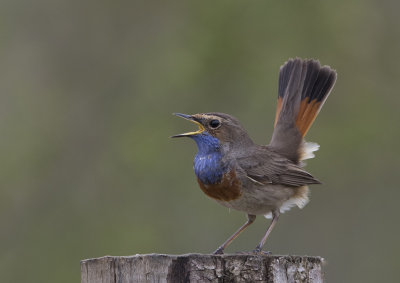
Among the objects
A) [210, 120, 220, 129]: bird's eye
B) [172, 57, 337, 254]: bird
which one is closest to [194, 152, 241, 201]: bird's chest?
[172, 57, 337, 254]: bird

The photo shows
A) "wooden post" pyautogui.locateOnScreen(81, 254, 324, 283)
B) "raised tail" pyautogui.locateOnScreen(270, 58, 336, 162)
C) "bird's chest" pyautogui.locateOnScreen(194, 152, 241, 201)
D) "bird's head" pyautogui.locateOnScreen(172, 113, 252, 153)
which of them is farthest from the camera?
"raised tail" pyautogui.locateOnScreen(270, 58, 336, 162)

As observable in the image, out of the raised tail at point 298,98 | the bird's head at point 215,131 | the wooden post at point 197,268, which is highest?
the raised tail at point 298,98

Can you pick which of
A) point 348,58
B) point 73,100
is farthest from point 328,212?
point 73,100

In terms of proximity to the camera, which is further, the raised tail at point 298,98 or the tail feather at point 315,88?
the tail feather at point 315,88

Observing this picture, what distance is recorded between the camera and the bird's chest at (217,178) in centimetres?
662

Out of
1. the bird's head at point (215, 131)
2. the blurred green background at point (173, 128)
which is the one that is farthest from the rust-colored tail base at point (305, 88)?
the blurred green background at point (173, 128)

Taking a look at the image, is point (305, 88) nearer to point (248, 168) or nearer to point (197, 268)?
point (248, 168)

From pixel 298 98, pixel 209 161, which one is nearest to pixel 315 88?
pixel 298 98

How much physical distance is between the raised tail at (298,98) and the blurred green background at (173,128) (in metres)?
2.41

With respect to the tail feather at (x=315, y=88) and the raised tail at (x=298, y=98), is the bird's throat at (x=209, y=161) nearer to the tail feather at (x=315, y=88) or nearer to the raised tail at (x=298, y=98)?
the raised tail at (x=298, y=98)

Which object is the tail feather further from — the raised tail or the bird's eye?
A: the bird's eye

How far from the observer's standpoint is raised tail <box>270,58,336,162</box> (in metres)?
7.69

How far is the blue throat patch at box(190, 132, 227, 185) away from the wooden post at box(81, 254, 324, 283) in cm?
186

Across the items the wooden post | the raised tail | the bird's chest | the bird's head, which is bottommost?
the wooden post
